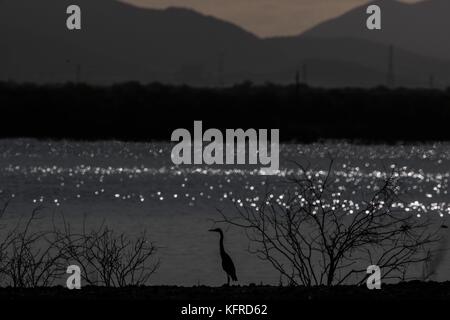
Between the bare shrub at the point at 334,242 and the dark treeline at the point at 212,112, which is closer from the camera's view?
the bare shrub at the point at 334,242

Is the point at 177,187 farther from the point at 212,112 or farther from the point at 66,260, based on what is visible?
the point at 212,112

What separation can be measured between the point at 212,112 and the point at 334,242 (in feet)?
421

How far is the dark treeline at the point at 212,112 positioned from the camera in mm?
140875

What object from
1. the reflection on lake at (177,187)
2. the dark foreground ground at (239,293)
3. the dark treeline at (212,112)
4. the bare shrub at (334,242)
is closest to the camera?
the dark foreground ground at (239,293)

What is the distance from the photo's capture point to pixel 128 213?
46.1m

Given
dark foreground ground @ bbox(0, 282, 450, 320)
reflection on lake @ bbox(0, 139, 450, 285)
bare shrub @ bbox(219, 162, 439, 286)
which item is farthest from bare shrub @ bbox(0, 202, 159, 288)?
dark foreground ground @ bbox(0, 282, 450, 320)

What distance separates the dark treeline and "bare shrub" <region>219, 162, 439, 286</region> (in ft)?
302

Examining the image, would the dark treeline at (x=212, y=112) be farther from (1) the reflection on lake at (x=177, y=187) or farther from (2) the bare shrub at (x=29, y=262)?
(2) the bare shrub at (x=29, y=262)

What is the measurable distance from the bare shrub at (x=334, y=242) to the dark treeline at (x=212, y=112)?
9197cm

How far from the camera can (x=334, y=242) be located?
15.4 m
